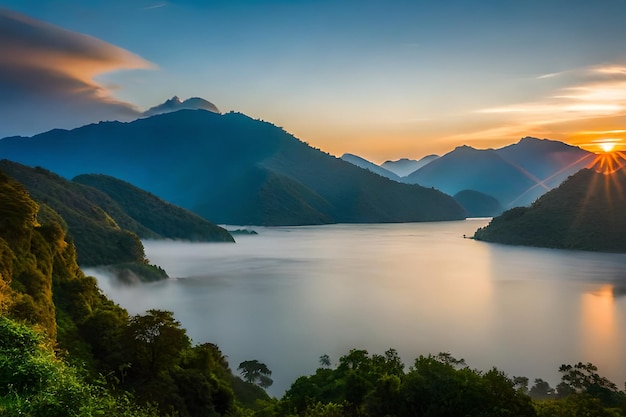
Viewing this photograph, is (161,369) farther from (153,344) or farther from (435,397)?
(435,397)

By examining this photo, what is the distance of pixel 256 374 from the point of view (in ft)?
257

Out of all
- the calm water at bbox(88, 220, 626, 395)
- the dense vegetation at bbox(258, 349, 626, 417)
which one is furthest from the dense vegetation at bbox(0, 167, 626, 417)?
the calm water at bbox(88, 220, 626, 395)

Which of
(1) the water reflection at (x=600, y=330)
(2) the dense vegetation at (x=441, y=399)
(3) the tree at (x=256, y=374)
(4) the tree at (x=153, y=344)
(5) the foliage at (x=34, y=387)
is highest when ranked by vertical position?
(5) the foliage at (x=34, y=387)

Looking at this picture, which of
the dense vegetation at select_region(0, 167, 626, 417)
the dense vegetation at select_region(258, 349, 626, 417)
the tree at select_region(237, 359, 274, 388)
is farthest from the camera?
the tree at select_region(237, 359, 274, 388)

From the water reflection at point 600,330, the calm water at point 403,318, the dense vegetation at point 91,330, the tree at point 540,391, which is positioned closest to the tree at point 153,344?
the dense vegetation at point 91,330

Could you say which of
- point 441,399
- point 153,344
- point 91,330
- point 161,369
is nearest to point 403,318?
point 161,369

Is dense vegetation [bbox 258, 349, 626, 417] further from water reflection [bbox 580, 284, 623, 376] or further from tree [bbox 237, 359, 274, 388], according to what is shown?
water reflection [bbox 580, 284, 623, 376]

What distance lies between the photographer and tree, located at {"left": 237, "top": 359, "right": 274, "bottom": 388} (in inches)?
3031

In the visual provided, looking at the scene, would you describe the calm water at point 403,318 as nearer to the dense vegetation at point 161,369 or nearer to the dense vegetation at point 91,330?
the dense vegetation at point 161,369

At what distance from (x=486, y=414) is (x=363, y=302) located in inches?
4932

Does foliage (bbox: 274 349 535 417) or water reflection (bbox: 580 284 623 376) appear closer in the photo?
foliage (bbox: 274 349 535 417)

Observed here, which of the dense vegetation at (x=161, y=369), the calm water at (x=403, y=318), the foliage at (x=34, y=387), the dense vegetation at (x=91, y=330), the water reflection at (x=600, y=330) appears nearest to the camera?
the foliage at (x=34, y=387)

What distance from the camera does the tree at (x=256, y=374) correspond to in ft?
253

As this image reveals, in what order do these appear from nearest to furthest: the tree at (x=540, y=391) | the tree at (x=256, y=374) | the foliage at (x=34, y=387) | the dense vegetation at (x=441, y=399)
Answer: the foliage at (x=34, y=387)
the dense vegetation at (x=441, y=399)
the tree at (x=540, y=391)
the tree at (x=256, y=374)
